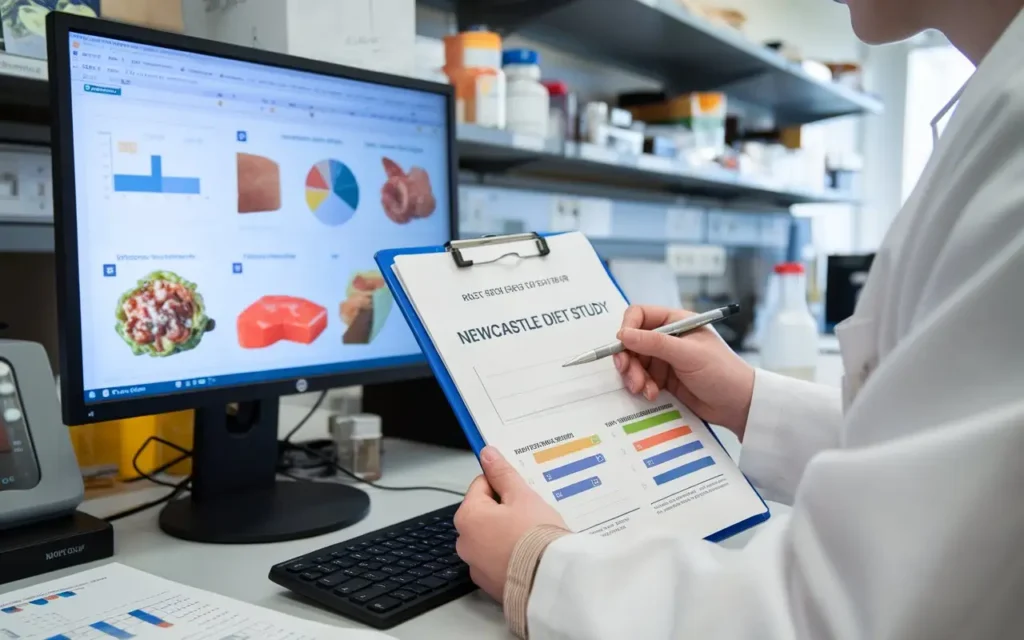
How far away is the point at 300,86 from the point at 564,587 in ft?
1.98

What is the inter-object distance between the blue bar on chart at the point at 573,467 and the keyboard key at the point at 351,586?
169 millimetres

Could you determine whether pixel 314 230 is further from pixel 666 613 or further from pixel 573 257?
pixel 666 613

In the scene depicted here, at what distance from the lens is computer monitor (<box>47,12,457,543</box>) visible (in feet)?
2.40

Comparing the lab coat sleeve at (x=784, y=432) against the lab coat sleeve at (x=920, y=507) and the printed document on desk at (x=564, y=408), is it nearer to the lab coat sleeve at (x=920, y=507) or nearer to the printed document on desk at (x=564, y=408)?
the printed document on desk at (x=564, y=408)

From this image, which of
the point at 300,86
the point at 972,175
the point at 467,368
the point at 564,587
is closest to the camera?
the point at 972,175

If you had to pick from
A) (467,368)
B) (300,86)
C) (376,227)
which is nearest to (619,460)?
(467,368)

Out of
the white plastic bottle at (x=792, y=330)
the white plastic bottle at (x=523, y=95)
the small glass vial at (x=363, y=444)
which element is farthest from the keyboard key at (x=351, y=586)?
the white plastic bottle at (x=792, y=330)

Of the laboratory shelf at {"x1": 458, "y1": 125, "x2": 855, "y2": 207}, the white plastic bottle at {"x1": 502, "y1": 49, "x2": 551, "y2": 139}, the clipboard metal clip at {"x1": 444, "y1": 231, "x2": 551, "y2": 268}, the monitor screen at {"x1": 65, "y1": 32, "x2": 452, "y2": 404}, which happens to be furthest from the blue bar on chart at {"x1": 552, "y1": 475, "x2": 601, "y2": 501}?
the white plastic bottle at {"x1": 502, "y1": 49, "x2": 551, "y2": 139}

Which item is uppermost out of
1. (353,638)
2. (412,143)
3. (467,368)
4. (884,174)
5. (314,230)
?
(884,174)

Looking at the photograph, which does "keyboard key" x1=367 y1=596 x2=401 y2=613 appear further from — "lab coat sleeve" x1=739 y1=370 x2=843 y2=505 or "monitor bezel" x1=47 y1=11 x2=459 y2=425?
"lab coat sleeve" x1=739 y1=370 x2=843 y2=505

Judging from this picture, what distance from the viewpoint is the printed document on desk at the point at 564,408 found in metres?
0.70

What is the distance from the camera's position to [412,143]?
101 cm

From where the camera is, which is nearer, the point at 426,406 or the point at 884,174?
the point at 426,406

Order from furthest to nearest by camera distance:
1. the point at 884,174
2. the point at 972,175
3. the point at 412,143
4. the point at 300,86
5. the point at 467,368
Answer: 1. the point at 884,174
2. the point at 412,143
3. the point at 300,86
4. the point at 467,368
5. the point at 972,175
